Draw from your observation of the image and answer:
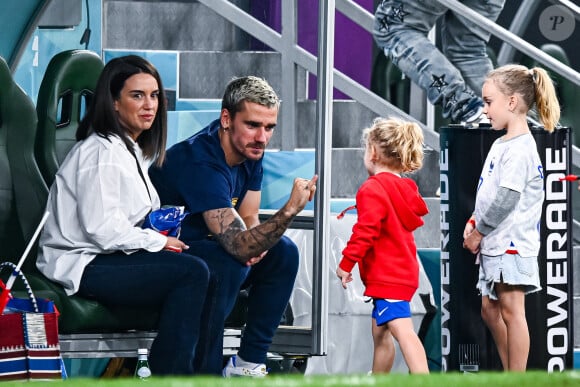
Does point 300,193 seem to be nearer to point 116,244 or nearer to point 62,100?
point 116,244

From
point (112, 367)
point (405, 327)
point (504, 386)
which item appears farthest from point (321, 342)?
point (504, 386)

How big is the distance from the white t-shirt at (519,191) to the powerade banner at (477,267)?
5.8 inches

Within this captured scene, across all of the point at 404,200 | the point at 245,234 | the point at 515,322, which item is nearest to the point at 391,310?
the point at 404,200

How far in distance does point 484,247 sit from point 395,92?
274 cm

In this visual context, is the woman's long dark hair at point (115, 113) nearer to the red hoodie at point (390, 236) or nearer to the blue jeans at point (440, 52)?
the red hoodie at point (390, 236)

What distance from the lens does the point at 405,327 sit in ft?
16.7

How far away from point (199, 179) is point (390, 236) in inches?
33.0

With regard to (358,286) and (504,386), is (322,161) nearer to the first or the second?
(358,286)

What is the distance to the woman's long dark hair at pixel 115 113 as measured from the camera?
15.2ft

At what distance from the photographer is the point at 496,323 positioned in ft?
17.5

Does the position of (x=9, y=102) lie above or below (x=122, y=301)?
above

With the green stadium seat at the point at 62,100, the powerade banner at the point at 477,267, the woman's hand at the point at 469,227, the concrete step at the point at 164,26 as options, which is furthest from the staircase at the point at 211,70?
the green stadium seat at the point at 62,100

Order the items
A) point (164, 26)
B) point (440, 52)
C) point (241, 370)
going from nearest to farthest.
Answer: point (241, 370)
point (440, 52)
point (164, 26)

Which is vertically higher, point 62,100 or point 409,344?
point 62,100
